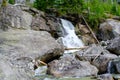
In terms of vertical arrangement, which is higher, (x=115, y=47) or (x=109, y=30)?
(x=115, y=47)

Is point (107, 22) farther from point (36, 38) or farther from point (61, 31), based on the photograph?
point (36, 38)

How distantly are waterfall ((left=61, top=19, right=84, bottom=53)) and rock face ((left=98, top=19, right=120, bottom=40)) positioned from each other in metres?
1.77

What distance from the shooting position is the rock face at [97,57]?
12.7 meters

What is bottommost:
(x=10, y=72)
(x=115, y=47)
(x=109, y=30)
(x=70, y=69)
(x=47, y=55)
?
(x=109, y=30)

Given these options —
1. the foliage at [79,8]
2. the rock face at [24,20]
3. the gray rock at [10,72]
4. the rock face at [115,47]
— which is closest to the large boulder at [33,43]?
the rock face at [24,20]


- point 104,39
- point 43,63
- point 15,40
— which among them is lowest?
point 104,39

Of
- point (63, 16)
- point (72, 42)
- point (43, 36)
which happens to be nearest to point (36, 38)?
point (43, 36)

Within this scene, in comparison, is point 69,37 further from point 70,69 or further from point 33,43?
point 70,69

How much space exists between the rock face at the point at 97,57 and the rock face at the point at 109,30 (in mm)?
6456

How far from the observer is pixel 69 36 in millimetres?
20641

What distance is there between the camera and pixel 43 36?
1342cm

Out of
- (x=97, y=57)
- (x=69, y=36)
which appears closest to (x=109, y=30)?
(x=69, y=36)

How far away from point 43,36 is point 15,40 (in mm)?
1740

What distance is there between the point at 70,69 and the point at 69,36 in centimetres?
923
